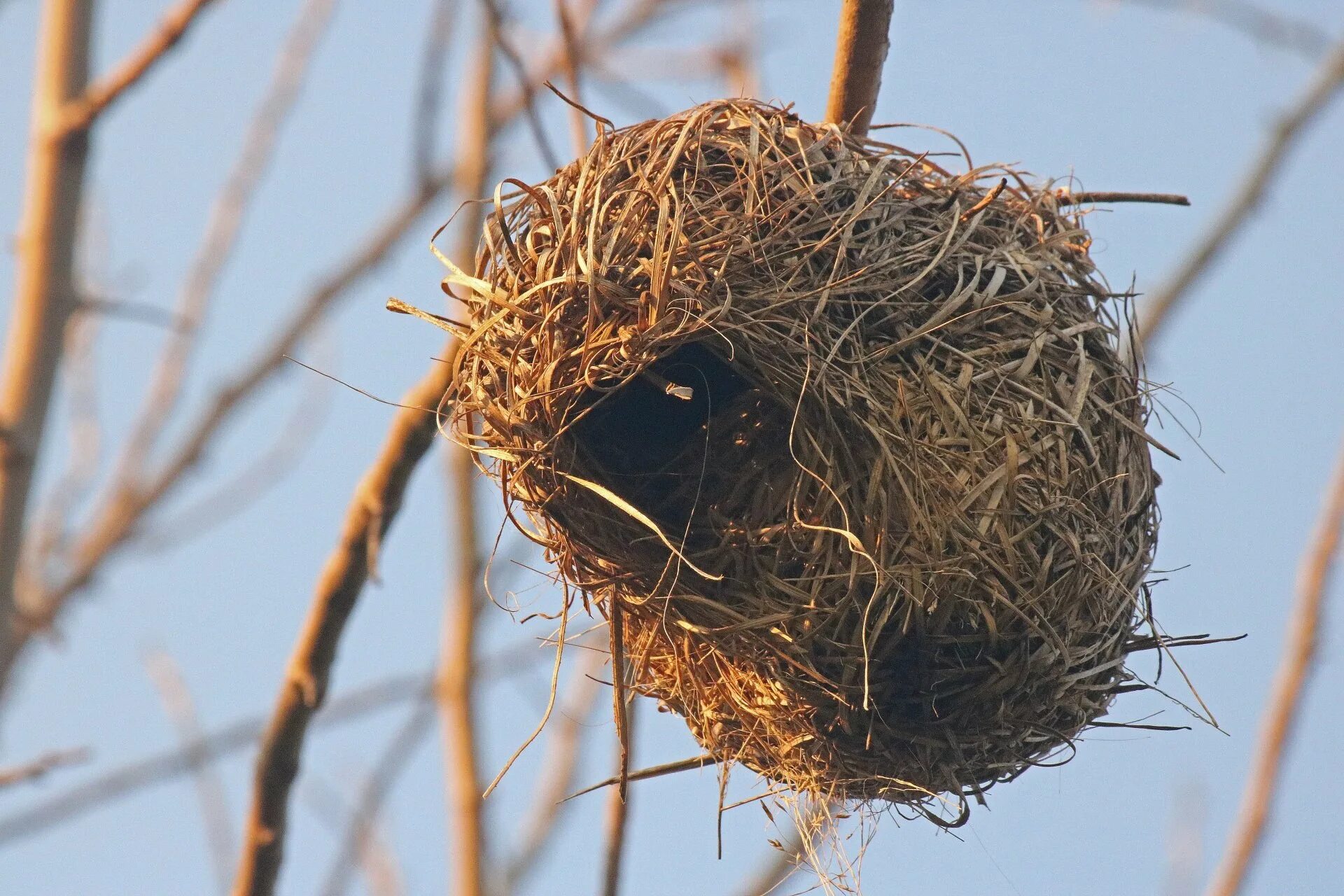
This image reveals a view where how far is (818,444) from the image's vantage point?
5.53ft

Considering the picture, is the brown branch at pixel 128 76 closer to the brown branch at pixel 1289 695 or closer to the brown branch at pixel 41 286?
the brown branch at pixel 41 286

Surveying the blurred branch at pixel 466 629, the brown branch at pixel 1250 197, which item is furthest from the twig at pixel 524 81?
the brown branch at pixel 1250 197

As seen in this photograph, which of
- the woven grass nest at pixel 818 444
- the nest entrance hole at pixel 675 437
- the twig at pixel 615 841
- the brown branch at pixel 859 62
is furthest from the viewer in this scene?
the twig at pixel 615 841

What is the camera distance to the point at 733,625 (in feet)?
5.57

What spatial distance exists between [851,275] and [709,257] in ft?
0.57

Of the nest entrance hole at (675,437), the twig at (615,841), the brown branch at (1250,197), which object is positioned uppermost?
the brown branch at (1250,197)

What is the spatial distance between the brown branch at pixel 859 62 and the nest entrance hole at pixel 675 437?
464 mm

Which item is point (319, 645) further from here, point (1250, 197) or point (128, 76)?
point (1250, 197)

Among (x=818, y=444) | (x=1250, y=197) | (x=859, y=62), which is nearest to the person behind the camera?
(x=818, y=444)

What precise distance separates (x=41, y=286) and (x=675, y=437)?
1.07 meters

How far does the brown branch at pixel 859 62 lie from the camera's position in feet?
6.78

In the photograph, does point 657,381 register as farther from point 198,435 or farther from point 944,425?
point 198,435

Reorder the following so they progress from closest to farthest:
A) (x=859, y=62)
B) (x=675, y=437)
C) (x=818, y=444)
A: (x=818, y=444)
(x=675, y=437)
(x=859, y=62)

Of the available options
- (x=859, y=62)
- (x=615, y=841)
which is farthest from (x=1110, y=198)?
(x=615, y=841)
